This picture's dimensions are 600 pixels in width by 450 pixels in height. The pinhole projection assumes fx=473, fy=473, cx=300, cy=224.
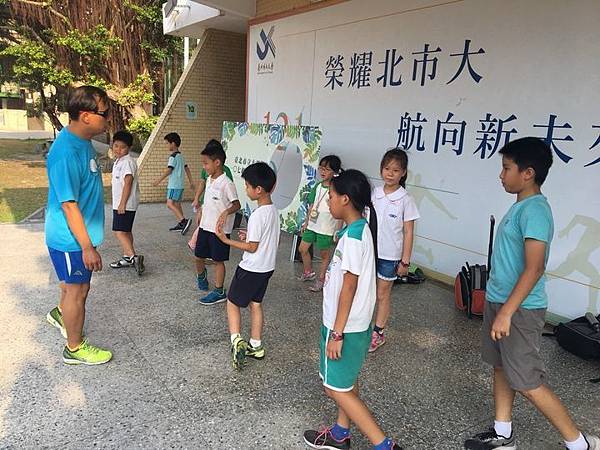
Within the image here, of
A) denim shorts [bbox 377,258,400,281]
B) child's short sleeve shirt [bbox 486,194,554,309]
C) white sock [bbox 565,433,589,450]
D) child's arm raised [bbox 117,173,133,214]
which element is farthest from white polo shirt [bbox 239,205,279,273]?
child's arm raised [bbox 117,173,133,214]

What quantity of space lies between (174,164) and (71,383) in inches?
170

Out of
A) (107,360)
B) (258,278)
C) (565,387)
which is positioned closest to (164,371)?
(107,360)

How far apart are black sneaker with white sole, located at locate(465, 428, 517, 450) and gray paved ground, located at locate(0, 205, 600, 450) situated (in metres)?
0.09

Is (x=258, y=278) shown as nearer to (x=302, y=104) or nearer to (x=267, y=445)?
(x=267, y=445)

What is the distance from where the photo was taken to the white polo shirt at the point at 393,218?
3.33 meters

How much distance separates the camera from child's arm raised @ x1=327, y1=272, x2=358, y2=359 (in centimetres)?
→ 203

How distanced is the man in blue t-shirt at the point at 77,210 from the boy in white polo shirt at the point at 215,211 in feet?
3.40

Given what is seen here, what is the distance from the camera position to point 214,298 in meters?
4.25

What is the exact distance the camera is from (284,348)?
11.4 feet

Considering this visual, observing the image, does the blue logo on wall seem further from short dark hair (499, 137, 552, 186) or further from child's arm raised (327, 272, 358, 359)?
child's arm raised (327, 272, 358, 359)

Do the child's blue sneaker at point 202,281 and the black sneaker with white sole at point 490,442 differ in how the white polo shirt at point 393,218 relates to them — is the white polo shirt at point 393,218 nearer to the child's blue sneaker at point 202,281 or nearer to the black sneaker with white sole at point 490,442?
the black sneaker with white sole at point 490,442

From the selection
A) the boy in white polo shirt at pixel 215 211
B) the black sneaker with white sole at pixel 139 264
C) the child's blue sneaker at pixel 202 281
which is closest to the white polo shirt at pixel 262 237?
the boy in white polo shirt at pixel 215 211

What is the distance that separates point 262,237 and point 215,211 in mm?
1104

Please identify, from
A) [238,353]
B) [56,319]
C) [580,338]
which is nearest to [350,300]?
[238,353]
